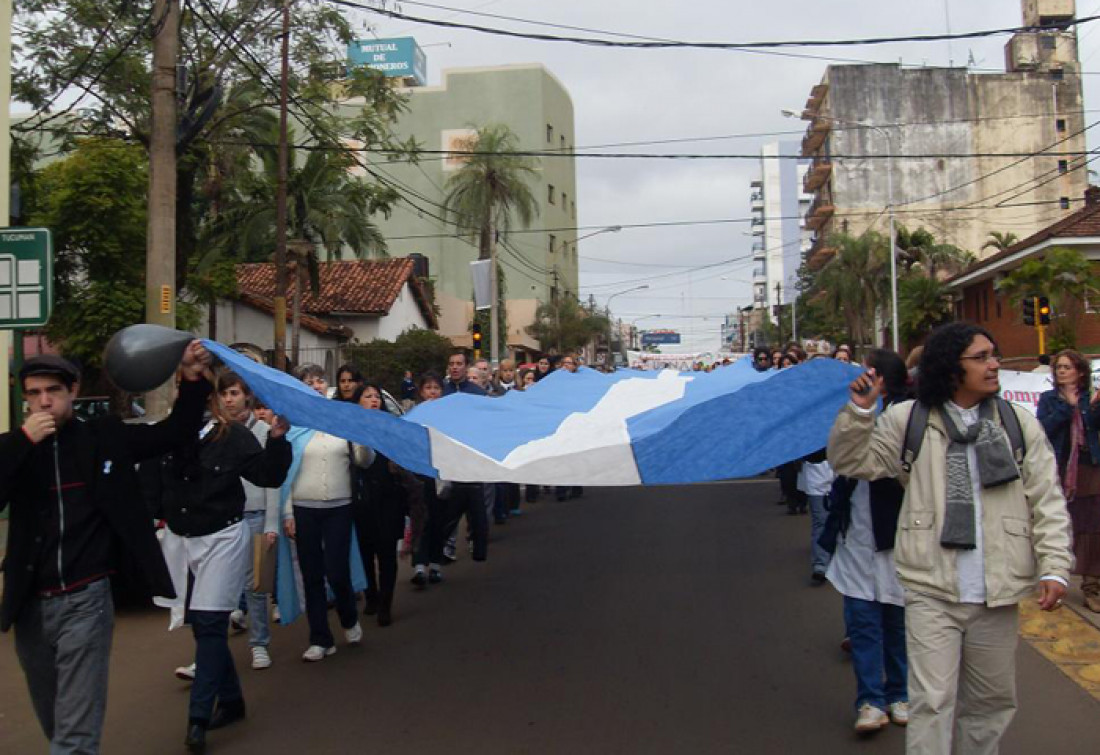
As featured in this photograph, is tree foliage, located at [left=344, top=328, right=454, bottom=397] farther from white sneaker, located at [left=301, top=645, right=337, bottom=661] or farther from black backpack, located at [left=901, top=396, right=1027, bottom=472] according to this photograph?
black backpack, located at [left=901, top=396, right=1027, bottom=472]

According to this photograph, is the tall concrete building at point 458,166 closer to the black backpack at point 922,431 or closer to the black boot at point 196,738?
the black boot at point 196,738

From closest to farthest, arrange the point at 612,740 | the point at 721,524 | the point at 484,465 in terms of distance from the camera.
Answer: the point at 612,740
the point at 484,465
the point at 721,524

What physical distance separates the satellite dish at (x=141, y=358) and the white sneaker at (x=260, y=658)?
3.06 m

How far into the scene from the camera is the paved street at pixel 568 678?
515 centimetres

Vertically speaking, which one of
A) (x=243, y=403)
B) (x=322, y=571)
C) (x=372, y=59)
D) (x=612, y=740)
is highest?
(x=372, y=59)

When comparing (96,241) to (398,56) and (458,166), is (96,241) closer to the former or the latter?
(458,166)

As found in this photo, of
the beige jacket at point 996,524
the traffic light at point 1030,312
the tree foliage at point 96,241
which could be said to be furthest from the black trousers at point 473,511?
the traffic light at point 1030,312

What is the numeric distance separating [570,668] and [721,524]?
5991 mm

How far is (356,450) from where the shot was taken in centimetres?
676

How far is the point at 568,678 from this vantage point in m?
6.18

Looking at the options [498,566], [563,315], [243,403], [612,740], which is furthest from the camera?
[563,315]

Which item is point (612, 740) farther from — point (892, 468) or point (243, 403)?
point (243, 403)

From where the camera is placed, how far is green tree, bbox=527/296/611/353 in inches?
2402

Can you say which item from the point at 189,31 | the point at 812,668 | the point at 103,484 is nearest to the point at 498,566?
the point at 812,668
